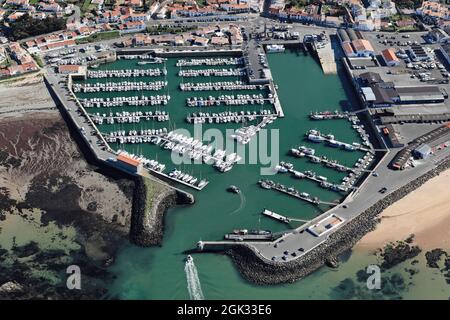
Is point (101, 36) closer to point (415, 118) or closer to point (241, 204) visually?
point (241, 204)

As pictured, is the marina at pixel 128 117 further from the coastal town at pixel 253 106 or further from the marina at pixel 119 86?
the marina at pixel 119 86

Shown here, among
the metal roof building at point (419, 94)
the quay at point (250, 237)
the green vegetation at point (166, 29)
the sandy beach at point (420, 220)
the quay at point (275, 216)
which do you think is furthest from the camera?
the green vegetation at point (166, 29)

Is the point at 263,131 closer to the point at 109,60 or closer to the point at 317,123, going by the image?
the point at 317,123

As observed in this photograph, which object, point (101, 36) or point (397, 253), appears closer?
point (397, 253)

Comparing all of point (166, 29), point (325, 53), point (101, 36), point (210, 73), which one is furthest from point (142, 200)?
point (325, 53)

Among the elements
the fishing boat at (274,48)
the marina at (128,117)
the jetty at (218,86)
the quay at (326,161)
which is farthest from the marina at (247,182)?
the fishing boat at (274,48)
